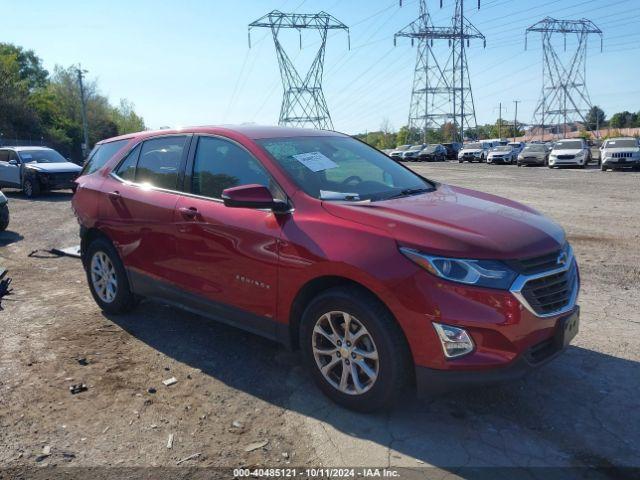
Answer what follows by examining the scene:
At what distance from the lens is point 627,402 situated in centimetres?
360

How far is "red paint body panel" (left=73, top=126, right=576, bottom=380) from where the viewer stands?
10.1 ft

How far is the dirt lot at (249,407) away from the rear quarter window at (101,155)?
1490 mm

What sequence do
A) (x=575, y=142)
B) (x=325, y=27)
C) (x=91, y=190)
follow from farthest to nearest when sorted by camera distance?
1. (x=325, y=27)
2. (x=575, y=142)
3. (x=91, y=190)

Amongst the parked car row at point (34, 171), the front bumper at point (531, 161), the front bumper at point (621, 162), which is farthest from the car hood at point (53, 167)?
→ the front bumper at point (531, 161)

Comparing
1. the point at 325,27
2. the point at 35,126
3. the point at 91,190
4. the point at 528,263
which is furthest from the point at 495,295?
the point at 35,126

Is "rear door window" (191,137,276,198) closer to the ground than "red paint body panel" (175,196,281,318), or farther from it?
farther from it

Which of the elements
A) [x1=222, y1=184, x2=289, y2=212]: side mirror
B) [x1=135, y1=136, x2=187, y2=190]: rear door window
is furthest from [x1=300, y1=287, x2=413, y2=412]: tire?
[x1=135, y1=136, x2=187, y2=190]: rear door window

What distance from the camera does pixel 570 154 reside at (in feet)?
100.0

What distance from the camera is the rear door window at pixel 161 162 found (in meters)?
4.72

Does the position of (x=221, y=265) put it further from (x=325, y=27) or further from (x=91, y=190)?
(x=325, y=27)

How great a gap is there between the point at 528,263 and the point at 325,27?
4227 cm

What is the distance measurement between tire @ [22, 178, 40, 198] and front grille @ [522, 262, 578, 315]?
686 inches

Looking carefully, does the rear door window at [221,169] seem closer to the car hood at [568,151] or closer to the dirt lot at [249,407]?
the dirt lot at [249,407]

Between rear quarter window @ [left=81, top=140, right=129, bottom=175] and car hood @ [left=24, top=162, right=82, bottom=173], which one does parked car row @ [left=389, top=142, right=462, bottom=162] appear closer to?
car hood @ [left=24, top=162, right=82, bottom=173]
